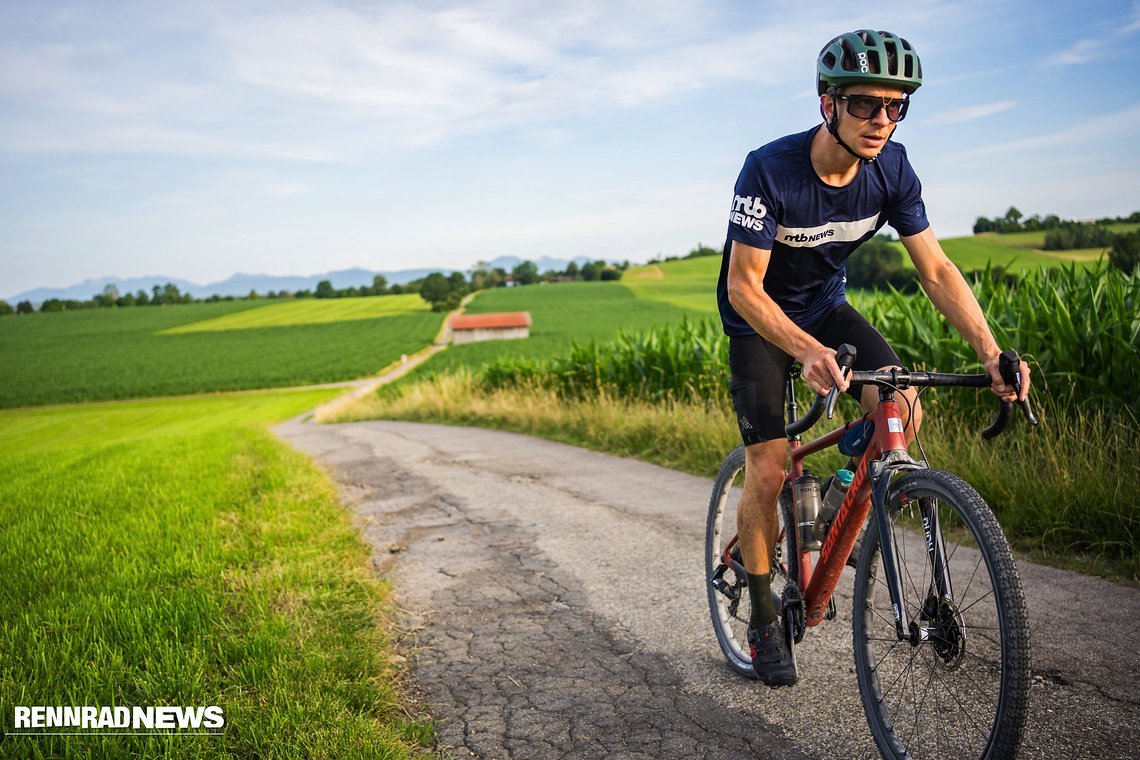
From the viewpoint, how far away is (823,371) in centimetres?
254

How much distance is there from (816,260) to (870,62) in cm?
77

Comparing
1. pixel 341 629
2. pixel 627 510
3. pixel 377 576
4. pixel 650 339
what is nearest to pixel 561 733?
pixel 341 629

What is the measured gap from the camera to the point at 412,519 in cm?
696

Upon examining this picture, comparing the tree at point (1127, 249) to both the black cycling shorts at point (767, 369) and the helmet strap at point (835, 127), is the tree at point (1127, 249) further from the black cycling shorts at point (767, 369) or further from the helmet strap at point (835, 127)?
the helmet strap at point (835, 127)

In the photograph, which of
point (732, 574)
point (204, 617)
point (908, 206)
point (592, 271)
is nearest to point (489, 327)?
point (592, 271)

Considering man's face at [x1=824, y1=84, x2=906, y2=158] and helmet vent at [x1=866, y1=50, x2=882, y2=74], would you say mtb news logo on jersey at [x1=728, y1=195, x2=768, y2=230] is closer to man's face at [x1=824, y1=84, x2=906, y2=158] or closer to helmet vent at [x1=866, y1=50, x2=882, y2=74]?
man's face at [x1=824, y1=84, x2=906, y2=158]

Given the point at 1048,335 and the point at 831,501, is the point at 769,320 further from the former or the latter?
the point at 1048,335

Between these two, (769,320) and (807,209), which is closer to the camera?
(769,320)

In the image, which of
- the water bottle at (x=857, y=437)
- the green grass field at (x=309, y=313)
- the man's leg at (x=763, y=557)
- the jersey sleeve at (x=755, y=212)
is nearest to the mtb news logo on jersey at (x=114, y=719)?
the man's leg at (x=763, y=557)

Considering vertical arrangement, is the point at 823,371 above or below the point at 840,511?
above

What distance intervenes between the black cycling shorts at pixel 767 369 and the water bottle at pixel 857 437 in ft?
0.74

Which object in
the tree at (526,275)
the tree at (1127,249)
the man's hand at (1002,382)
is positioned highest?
the tree at (526,275)

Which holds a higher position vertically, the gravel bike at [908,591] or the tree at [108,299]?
the tree at [108,299]

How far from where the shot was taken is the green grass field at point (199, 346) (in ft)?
162
